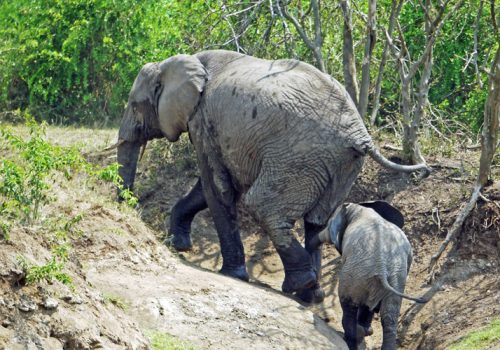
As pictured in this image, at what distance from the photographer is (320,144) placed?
11.8 m

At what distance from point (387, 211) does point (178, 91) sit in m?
2.70

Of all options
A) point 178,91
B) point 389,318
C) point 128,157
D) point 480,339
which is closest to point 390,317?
point 389,318

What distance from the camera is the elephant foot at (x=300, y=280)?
12.1m

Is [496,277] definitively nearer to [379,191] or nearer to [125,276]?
[379,191]

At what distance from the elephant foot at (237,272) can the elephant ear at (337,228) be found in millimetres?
1325

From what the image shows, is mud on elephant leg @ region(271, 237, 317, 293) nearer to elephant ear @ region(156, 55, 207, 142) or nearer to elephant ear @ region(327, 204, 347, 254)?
elephant ear @ region(327, 204, 347, 254)

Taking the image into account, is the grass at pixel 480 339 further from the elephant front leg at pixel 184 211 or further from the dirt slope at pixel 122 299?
the elephant front leg at pixel 184 211

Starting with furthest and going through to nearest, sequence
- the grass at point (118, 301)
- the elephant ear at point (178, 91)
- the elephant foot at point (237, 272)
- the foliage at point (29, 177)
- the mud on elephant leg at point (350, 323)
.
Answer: the elephant ear at point (178, 91), the elephant foot at point (237, 272), the mud on elephant leg at point (350, 323), the grass at point (118, 301), the foliage at point (29, 177)

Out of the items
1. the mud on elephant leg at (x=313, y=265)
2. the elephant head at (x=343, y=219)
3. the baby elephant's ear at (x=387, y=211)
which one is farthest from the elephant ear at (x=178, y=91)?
the baby elephant's ear at (x=387, y=211)

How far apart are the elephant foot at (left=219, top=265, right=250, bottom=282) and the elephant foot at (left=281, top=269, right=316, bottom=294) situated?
65cm

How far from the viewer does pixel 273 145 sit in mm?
11961

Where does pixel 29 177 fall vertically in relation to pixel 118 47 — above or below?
above

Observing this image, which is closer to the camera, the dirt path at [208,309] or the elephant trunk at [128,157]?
the dirt path at [208,309]

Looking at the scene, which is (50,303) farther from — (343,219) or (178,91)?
(178,91)
